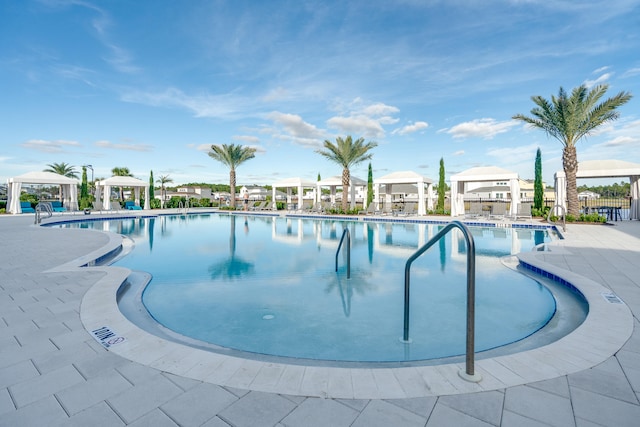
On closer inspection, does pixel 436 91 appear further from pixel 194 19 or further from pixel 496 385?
pixel 496 385

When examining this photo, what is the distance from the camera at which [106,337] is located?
2.90 metres

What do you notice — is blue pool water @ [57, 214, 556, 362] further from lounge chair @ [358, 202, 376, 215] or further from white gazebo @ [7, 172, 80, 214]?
white gazebo @ [7, 172, 80, 214]

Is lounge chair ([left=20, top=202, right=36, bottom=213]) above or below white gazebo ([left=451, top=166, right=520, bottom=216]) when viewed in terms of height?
below

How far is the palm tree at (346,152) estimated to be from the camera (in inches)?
884

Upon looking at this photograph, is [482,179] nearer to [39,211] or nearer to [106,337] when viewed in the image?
[106,337]

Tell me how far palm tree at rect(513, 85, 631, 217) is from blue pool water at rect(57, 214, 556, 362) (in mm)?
9413

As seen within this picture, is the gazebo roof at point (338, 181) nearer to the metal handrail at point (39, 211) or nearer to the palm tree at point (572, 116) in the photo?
the palm tree at point (572, 116)

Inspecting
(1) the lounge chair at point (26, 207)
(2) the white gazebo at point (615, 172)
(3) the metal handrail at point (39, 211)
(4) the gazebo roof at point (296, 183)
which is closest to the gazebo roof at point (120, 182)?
(1) the lounge chair at point (26, 207)

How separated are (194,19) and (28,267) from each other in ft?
40.1

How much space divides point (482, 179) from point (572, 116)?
5977 millimetres

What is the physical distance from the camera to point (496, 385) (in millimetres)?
2096

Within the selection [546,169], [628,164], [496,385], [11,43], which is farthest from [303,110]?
[496,385]

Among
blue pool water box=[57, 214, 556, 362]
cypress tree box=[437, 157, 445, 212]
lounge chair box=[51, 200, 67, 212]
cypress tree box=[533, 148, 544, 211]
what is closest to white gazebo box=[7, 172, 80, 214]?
lounge chair box=[51, 200, 67, 212]

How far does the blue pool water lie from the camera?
11.6ft
